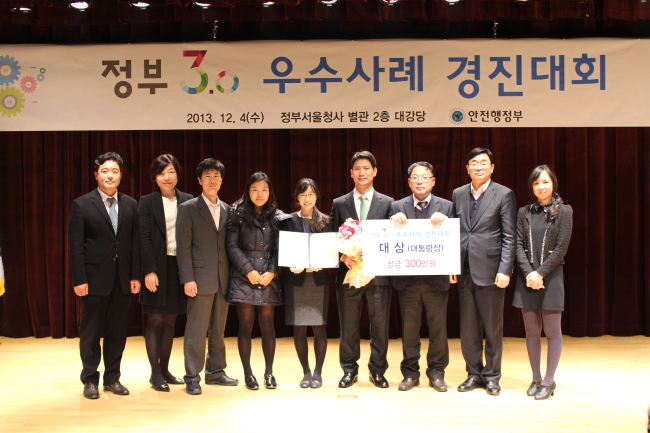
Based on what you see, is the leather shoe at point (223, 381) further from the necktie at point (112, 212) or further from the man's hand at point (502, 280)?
the man's hand at point (502, 280)

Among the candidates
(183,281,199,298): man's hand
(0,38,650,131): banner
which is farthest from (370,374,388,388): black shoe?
(0,38,650,131): banner

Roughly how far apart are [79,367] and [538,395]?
10.8 ft

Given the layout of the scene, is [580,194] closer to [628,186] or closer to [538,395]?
[628,186]

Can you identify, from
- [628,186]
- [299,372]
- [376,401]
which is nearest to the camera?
[376,401]

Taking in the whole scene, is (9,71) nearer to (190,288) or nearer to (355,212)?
(190,288)

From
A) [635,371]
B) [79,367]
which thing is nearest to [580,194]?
[635,371]

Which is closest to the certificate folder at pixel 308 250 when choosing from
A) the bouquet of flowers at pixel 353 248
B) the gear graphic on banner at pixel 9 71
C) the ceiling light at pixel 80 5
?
the bouquet of flowers at pixel 353 248

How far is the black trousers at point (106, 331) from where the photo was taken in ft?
11.8

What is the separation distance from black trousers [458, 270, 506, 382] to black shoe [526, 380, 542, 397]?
0.20 m

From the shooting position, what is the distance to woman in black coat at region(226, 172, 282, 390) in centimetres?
366

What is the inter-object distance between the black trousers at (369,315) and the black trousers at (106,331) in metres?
1.39

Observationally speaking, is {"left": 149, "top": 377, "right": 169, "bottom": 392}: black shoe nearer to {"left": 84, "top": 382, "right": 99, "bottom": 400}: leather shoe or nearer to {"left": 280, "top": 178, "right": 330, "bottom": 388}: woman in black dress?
{"left": 84, "top": 382, "right": 99, "bottom": 400}: leather shoe

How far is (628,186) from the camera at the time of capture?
17.4ft

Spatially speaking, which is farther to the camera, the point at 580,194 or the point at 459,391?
the point at 580,194
